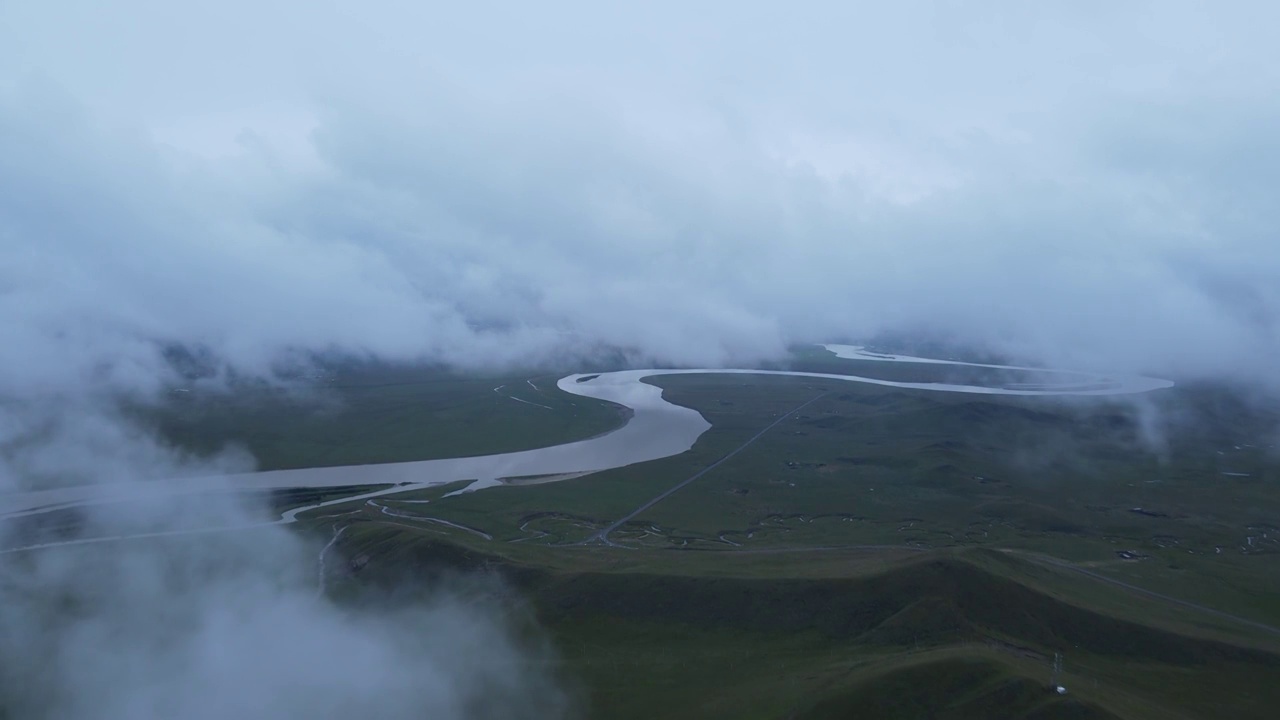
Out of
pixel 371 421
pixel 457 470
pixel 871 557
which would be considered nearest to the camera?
pixel 871 557

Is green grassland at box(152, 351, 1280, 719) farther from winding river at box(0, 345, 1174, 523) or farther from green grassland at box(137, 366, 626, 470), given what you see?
winding river at box(0, 345, 1174, 523)

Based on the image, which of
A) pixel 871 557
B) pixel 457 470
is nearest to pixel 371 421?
pixel 457 470

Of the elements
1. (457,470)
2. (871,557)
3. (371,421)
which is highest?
(371,421)

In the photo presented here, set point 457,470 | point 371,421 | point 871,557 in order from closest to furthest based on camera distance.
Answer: point 871,557
point 457,470
point 371,421

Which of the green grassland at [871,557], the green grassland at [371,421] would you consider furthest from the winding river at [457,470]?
the green grassland at [871,557]

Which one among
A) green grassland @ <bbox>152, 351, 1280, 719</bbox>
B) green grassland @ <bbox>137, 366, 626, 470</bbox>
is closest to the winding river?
green grassland @ <bbox>137, 366, 626, 470</bbox>

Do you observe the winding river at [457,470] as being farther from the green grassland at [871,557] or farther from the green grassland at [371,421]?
the green grassland at [871,557]

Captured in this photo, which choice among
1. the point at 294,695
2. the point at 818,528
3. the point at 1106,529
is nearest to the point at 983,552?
the point at 818,528

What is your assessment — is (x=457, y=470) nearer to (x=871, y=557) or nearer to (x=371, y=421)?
(x=371, y=421)
